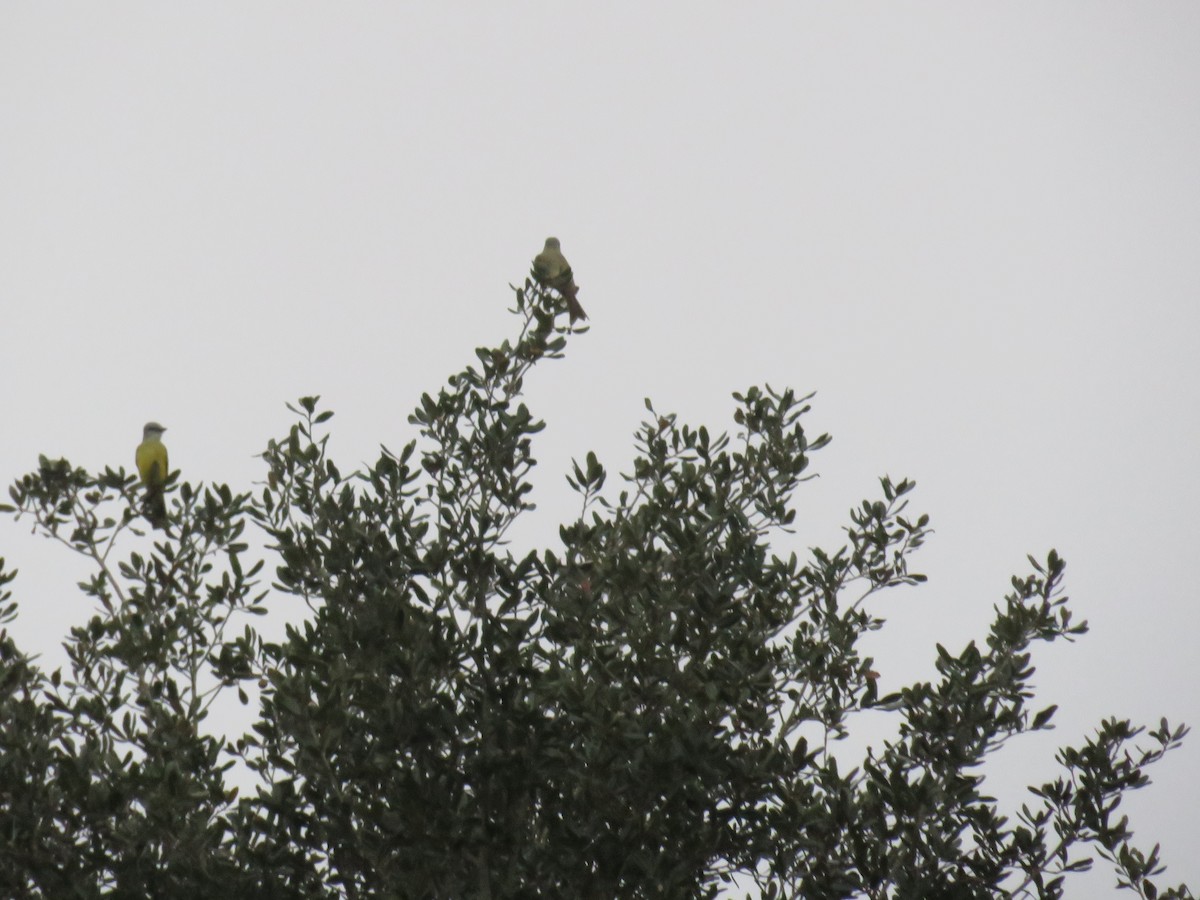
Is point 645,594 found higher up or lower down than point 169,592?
lower down

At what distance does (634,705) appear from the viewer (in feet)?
20.1

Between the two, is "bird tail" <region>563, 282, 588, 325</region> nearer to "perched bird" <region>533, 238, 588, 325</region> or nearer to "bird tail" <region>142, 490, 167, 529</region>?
"perched bird" <region>533, 238, 588, 325</region>

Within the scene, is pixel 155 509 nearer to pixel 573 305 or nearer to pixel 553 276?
pixel 553 276

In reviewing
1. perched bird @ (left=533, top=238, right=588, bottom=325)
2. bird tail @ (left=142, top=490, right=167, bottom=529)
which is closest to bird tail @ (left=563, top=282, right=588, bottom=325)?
perched bird @ (left=533, top=238, right=588, bottom=325)

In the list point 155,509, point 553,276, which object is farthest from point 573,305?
Result: point 155,509

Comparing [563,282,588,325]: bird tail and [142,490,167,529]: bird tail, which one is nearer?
[142,490,167,529]: bird tail

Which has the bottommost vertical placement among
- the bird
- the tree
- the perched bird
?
the tree

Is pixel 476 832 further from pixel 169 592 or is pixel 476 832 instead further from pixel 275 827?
pixel 169 592

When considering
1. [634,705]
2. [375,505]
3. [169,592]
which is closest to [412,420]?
[375,505]

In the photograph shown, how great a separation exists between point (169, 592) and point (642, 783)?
2.70 m

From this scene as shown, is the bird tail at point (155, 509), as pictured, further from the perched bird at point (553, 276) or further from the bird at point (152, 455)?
the perched bird at point (553, 276)

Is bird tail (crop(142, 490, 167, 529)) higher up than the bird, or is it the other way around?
the bird

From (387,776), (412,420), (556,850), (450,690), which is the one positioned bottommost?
(556,850)

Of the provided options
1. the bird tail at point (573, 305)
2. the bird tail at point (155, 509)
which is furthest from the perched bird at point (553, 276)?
the bird tail at point (155, 509)
